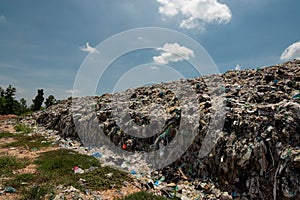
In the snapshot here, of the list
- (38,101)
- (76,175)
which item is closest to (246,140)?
(76,175)

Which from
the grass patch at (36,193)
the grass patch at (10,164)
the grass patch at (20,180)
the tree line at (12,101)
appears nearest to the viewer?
the grass patch at (36,193)

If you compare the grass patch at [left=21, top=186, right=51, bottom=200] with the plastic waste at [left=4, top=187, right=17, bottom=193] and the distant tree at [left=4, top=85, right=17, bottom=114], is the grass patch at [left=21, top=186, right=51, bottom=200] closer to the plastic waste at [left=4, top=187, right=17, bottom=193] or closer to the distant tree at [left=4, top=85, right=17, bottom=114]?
the plastic waste at [left=4, top=187, right=17, bottom=193]

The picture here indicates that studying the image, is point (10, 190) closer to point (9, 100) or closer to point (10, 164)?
point (10, 164)

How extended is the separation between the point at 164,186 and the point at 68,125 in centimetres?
732

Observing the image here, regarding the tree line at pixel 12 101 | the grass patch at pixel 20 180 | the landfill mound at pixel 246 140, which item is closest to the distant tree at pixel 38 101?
the tree line at pixel 12 101

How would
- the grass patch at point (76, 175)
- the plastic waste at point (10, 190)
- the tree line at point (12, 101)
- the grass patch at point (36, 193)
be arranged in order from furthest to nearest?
the tree line at point (12, 101) < the grass patch at point (76, 175) < the plastic waste at point (10, 190) < the grass patch at point (36, 193)

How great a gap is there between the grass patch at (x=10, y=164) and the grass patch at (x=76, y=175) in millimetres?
402

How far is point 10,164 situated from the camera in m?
5.86

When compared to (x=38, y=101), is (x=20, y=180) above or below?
below

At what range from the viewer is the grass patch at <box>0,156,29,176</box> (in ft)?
17.6

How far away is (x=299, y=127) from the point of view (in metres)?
4.38

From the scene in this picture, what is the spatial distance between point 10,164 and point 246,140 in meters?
6.55

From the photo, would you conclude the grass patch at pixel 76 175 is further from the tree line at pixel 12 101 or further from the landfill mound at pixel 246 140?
the tree line at pixel 12 101

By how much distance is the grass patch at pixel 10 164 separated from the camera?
17.6 ft
